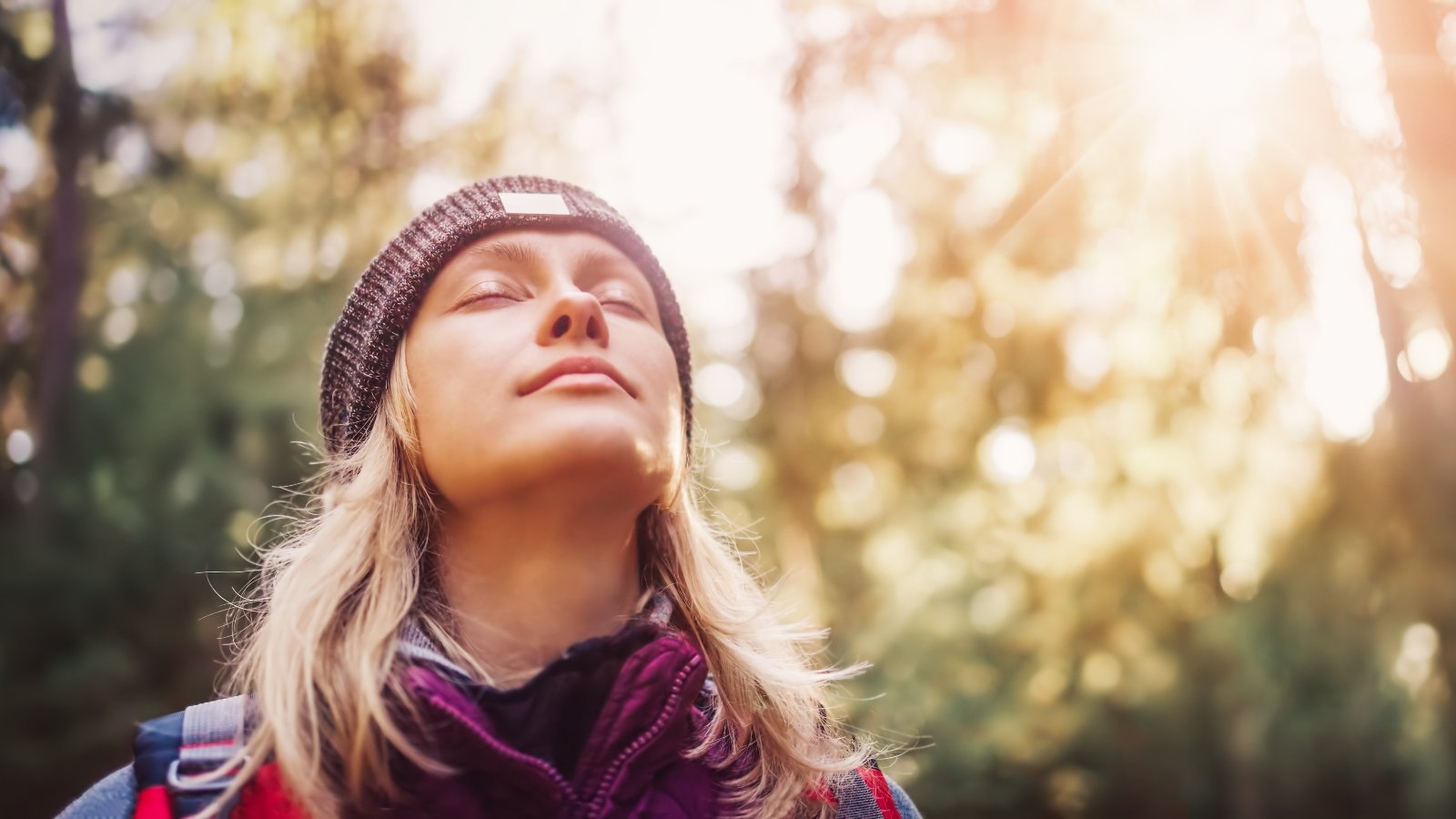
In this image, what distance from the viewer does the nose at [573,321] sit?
175 centimetres

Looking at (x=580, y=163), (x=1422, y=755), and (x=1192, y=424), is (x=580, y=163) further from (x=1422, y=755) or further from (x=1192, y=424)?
(x=1422, y=755)

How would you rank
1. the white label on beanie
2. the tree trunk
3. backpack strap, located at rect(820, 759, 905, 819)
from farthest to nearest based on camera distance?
the tree trunk, the white label on beanie, backpack strap, located at rect(820, 759, 905, 819)

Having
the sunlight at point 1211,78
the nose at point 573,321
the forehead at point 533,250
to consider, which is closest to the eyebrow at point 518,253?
the forehead at point 533,250

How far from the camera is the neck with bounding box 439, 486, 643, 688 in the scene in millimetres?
1722

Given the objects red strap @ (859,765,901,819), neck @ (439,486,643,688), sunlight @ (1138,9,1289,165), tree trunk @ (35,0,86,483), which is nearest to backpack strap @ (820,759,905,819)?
red strap @ (859,765,901,819)

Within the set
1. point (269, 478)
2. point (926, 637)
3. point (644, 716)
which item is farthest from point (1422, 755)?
point (269, 478)

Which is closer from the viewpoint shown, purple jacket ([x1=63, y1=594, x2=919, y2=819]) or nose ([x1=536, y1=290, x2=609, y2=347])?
purple jacket ([x1=63, y1=594, x2=919, y2=819])

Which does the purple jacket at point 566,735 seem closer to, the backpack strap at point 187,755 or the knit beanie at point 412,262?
the backpack strap at point 187,755

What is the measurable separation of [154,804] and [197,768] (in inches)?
3.1

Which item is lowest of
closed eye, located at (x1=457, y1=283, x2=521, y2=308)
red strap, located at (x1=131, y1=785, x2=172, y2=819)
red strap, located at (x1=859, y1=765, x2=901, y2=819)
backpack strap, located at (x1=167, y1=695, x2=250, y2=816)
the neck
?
red strap, located at (x1=859, y1=765, x2=901, y2=819)

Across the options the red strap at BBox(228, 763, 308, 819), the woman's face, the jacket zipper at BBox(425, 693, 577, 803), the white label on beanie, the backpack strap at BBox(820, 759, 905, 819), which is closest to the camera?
the jacket zipper at BBox(425, 693, 577, 803)

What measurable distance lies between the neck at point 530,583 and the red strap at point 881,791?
605 mm

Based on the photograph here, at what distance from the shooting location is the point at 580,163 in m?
8.51

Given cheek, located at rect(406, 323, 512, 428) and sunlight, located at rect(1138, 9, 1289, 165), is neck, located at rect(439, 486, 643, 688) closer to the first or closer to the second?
cheek, located at rect(406, 323, 512, 428)
